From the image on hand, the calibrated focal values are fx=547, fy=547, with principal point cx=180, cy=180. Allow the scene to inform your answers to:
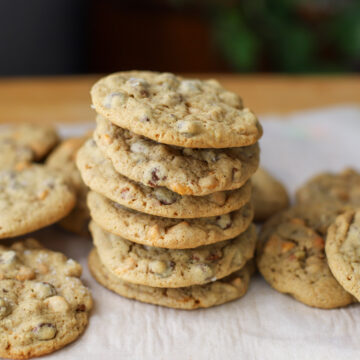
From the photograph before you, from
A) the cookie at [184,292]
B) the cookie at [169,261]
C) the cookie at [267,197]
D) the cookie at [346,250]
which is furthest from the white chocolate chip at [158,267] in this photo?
the cookie at [267,197]

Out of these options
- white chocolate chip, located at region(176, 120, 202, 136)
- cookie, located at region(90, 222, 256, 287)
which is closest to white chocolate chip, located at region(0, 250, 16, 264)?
cookie, located at region(90, 222, 256, 287)

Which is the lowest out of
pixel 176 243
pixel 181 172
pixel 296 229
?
pixel 296 229

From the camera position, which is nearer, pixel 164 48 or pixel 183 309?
pixel 183 309

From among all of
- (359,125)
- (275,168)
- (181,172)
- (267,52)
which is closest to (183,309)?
(181,172)

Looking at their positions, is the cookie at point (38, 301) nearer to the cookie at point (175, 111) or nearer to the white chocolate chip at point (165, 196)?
the white chocolate chip at point (165, 196)

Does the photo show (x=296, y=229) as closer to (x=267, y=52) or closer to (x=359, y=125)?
(x=359, y=125)

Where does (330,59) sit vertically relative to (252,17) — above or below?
below

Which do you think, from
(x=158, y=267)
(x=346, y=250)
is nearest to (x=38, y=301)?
(x=158, y=267)
